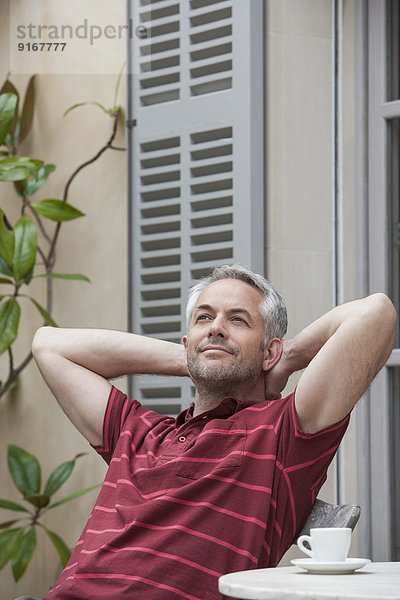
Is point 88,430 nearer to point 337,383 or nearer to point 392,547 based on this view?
point 337,383

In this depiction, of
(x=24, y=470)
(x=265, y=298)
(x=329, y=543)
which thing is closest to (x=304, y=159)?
(x=265, y=298)

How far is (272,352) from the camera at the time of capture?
7.21 ft

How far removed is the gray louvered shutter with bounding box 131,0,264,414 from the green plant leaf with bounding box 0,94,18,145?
540mm

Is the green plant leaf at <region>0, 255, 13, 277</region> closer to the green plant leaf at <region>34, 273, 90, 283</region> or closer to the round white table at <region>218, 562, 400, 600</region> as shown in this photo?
the green plant leaf at <region>34, 273, 90, 283</region>

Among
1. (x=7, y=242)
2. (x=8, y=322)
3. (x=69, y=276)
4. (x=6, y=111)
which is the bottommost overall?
(x=8, y=322)

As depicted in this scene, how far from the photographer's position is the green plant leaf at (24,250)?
345 centimetres

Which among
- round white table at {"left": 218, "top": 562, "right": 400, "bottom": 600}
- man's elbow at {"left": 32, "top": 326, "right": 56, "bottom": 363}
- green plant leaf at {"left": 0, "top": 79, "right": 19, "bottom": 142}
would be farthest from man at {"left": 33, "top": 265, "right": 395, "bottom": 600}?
green plant leaf at {"left": 0, "top": 79, "right": 19, "bottom": 142}

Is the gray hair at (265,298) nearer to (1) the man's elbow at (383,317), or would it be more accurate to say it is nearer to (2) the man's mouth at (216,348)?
(2) the man's mouth at (216,348)

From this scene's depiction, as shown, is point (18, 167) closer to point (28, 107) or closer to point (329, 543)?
point (28, 107)

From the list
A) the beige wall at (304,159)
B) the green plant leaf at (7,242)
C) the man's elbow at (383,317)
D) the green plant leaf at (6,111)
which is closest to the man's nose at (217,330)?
the man's elbow at (383,317)

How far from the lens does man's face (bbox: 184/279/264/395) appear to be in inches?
83.1

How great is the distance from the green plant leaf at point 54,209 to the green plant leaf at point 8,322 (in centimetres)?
33

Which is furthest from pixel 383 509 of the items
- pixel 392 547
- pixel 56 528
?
pixel 56 528

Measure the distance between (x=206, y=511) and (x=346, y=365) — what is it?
400mm
